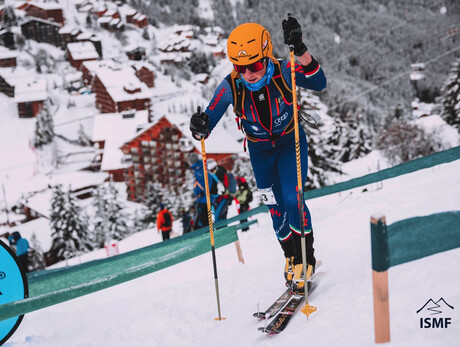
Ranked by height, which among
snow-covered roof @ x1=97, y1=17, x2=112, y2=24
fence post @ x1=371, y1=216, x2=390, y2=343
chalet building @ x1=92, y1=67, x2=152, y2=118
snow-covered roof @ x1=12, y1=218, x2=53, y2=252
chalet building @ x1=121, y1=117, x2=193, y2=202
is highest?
snow-covered roof @ x1=97, y1=17, x2=112, y2=24

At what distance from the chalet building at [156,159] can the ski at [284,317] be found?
53.7 metres

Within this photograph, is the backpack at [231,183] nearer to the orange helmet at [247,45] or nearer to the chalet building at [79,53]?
the orange helmet at [247,45]

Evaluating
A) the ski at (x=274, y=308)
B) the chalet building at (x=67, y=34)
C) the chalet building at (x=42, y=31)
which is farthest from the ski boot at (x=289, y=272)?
the chalet building at (x=42, y=31)

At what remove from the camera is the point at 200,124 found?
3.47m

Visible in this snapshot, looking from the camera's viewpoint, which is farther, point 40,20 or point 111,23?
point 111,23

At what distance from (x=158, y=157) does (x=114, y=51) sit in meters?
77.8

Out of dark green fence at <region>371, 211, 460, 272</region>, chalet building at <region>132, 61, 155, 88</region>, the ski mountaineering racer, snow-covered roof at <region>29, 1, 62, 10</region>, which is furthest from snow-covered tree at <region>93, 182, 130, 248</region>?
snow-covered roof at <region>29, 1, 62, 10</region>

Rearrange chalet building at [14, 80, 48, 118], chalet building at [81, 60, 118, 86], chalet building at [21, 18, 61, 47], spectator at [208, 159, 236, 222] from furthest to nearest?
chalet building at [21, 18, 61, 47]
chalet building at [81, 60, 118, 86]
chalet building at [14, 80, 48, 118]
spectator at [208, 159, 236, 222]

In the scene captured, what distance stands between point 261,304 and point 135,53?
120809 millimetres

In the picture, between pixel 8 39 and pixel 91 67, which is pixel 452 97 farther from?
pixel 8 39

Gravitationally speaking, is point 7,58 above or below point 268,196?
above

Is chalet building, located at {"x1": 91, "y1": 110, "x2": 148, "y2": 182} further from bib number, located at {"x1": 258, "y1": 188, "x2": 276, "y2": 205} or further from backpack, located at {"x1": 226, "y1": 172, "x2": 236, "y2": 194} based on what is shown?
bib number, located at {"x1": 258, "y1": 188, "x2": 276, "y2": 205}

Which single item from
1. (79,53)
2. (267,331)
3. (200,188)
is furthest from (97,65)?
(267,331)

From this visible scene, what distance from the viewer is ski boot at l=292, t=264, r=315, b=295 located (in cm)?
343
